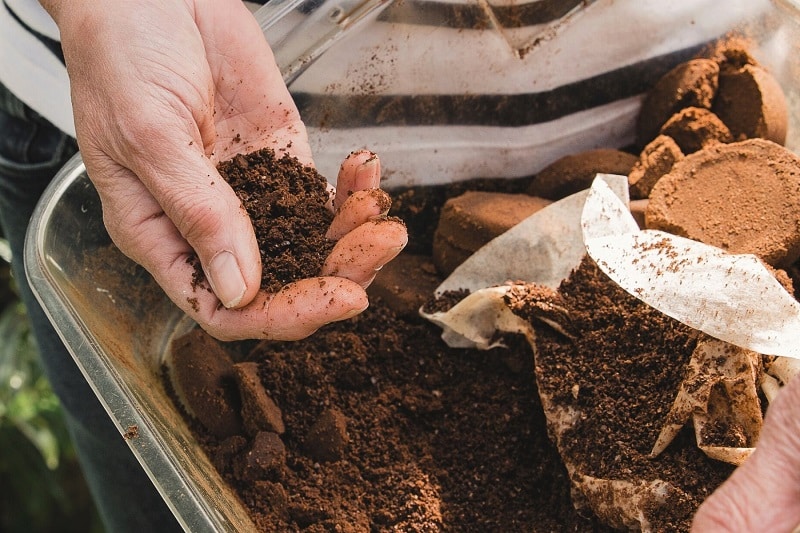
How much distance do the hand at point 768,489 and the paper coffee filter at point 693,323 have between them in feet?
0.75

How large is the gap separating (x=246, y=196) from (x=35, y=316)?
0.64 meters

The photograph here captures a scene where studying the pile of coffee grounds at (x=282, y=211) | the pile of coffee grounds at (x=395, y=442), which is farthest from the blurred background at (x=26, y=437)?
the pile of coffee grounds at (x=282, y=211)

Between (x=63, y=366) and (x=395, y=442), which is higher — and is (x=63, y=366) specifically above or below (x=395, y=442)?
above

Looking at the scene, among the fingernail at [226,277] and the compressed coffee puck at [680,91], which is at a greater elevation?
the fingernail at [226,277]

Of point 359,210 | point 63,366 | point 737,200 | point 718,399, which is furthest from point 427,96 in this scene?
point 63,366

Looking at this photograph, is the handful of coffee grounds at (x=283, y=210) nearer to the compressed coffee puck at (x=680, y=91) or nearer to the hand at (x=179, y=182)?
the hand at (x=179, y=182)

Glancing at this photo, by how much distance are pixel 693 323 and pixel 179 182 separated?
65 centimetres

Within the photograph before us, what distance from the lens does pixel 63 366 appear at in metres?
1.43

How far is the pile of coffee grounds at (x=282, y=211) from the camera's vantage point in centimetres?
99

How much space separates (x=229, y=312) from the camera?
96 centimetres

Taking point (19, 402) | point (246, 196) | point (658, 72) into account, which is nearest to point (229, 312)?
point (246, 196)

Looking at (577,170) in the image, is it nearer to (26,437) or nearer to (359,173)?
(359,173)

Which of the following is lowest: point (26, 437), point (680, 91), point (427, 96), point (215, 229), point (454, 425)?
point (26, 437)

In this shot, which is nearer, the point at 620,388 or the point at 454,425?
the point at 620,388
